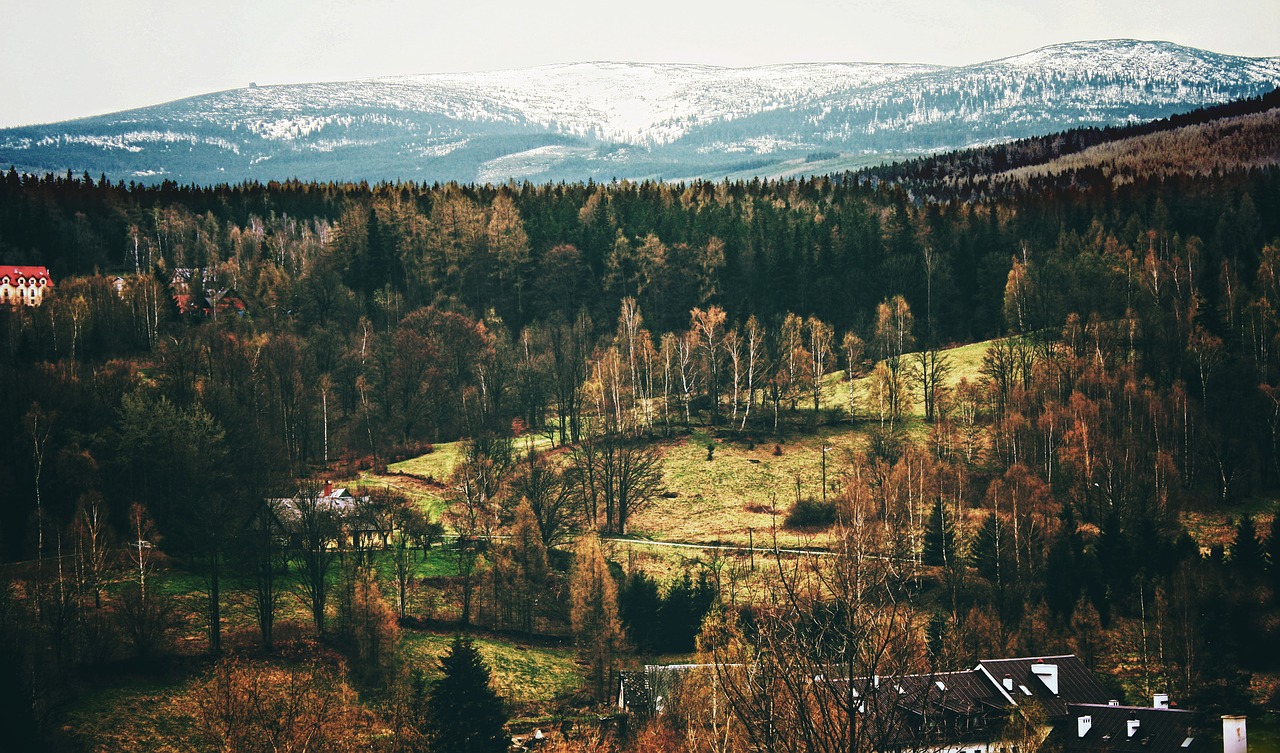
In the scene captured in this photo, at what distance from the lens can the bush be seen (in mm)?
87375

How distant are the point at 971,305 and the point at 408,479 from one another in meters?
62.4

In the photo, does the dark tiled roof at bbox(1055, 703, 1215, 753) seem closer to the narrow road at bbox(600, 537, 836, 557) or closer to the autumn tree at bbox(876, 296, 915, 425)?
the narrow road at bbox(600, 537, 836, 557)

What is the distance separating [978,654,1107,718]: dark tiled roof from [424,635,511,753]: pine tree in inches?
884

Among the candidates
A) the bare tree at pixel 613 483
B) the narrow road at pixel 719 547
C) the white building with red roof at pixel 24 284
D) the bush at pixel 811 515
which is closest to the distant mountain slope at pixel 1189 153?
the bush at pixel 811 515

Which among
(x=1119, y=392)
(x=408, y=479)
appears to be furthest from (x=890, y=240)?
(x=408, y=479)

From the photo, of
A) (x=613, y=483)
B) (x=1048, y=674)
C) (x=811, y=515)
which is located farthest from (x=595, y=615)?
(x=1048, y=674)

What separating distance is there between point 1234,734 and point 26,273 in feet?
376

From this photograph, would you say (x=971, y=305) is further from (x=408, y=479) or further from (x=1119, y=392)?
(x=408, y=479)

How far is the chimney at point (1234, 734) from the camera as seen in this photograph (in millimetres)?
53812

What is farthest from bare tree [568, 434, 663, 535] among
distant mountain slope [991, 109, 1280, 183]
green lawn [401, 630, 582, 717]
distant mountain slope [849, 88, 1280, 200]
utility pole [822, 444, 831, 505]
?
distant mountain slope [991, 109, 1280, 183]

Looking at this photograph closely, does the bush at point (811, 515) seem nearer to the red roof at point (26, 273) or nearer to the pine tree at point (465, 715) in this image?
the pine tree at point (465, 715)

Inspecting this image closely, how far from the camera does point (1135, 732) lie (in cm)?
5556

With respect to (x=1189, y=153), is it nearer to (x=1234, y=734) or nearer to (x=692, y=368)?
(x=692, y=368)

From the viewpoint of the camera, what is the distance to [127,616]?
205ft
